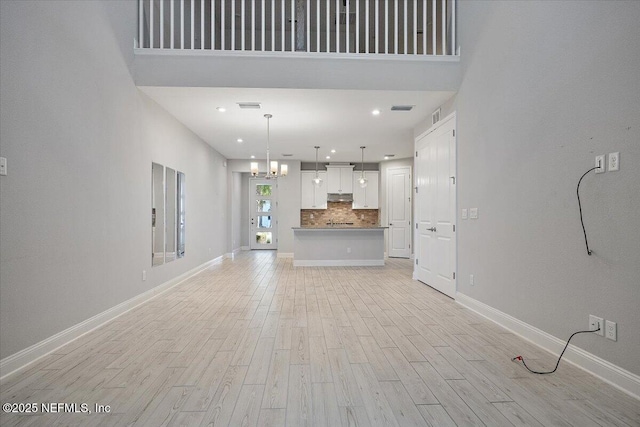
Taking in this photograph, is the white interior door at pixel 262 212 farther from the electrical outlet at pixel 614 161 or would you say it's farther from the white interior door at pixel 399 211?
the electrical outlet at pixel 614 161

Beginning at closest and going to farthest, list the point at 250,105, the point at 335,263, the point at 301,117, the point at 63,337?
the point at 63,337, the point at 250,105, the point at 301,117, the point at 335,263

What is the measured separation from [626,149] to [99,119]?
4383 millimetres

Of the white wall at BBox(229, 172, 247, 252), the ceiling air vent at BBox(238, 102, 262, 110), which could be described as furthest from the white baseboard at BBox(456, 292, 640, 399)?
the white wall at BBox(229, 172, 247, 252)

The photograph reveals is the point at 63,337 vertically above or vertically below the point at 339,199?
→ below

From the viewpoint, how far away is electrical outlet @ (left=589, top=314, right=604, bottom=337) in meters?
2.52

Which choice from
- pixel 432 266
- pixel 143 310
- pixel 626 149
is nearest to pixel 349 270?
pixel 432 266

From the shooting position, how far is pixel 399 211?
1048 cm

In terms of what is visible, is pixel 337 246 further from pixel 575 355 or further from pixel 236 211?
pixel 575 355

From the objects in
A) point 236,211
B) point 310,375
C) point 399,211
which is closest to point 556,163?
point 310,375

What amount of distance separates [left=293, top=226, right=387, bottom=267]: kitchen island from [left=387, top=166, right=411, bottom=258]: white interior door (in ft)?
6.45

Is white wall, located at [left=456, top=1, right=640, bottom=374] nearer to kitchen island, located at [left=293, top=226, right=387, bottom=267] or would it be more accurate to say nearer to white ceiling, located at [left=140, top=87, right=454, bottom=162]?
white ceiling, located at [left=140, top=87, right=454, bottom=162]

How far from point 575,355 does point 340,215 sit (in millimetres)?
8810

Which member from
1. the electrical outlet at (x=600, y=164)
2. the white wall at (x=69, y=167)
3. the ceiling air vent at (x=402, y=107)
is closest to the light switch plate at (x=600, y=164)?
the electrical outlet at (x=600, y=164)

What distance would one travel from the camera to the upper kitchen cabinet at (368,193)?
11.1 meters
